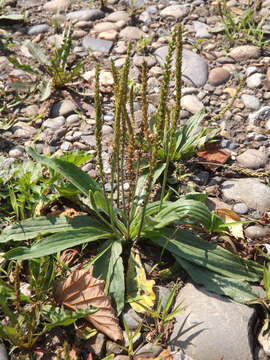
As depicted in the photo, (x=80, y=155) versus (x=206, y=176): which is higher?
(x=80, y=155)

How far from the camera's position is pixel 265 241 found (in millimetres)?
2844

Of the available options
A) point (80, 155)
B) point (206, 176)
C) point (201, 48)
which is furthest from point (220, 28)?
point (80, 155)

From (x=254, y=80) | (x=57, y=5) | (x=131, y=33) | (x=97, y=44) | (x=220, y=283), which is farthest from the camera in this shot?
(x=57, y=5)

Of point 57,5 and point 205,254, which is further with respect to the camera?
point 57,5

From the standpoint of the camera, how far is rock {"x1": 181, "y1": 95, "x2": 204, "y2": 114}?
3.85 m

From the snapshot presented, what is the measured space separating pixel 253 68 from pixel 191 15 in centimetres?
109

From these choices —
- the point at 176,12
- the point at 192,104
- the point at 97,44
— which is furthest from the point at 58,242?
the point at 176,12

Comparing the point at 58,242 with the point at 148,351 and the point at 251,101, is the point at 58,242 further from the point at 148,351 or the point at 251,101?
the point at 251,101

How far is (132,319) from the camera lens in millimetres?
2396

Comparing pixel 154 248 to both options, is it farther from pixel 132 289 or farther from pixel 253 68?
pixel 253 68

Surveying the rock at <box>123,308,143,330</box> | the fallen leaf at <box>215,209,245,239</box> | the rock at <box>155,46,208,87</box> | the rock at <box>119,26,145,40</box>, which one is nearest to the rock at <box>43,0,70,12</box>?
the rock at <box>119,26,145,40</box>

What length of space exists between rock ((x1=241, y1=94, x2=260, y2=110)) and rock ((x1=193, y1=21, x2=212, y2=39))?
3.28ft

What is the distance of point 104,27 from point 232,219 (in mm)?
2675

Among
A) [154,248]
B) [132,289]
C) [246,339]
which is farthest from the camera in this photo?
[154,248]
